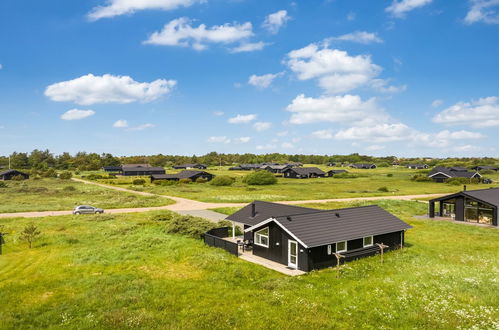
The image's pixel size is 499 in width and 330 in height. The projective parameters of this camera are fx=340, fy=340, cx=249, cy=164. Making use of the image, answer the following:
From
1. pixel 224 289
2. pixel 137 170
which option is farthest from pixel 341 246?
pixel 137 170

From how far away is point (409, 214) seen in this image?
4638 cm

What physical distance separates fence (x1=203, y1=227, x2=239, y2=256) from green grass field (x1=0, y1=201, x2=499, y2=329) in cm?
90

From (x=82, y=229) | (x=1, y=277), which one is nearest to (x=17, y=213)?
(x=82, y=229)

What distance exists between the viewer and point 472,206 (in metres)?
41.0

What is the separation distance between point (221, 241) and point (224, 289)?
8815mm

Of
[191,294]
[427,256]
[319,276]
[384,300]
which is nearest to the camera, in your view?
[384,300]

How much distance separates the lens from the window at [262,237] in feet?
80.9

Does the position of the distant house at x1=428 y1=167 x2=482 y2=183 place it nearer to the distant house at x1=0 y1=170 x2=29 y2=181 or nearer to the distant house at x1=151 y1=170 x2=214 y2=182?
the distant house at x1=151 y1=170 x2=214 y2=182

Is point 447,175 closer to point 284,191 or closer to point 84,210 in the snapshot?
point 284,191

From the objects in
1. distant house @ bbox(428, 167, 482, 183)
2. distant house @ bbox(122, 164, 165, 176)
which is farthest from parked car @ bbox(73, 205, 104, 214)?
distant house @ bbox(428, 167, 482, 183)

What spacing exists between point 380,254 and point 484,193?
2579cm

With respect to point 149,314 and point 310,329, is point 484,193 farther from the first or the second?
point 149,314

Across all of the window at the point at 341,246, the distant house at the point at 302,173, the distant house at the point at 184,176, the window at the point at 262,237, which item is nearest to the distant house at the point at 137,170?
the distant house at the point at 184,176

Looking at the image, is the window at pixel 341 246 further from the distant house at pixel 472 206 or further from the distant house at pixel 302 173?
the distant house at pixel 302 173
